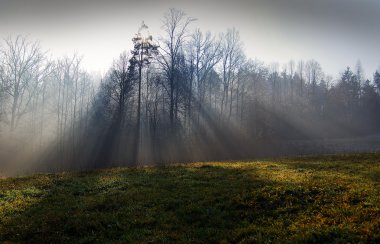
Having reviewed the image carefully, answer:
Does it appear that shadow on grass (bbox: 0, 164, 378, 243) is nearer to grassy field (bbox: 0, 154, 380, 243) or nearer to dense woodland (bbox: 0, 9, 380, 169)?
grassy field (bbox: 0, 154, 380, 243)

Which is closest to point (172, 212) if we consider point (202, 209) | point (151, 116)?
point (202, 209)

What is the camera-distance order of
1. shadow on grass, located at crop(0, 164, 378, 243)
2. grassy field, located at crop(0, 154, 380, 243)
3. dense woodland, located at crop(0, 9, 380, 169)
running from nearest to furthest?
grassy field, located at crop(0, 154, 380, 243) → shadow on grass, located at crop(0, 164, 378, 243) → dense woodland, located at crop(0, 9, 380, 169)

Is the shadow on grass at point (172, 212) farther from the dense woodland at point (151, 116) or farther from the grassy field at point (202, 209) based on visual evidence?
the dense woodland at point (151, 116)

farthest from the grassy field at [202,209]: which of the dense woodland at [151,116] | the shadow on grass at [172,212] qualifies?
the dense woodland at [151,116]

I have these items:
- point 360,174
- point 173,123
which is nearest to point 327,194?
point 360,174

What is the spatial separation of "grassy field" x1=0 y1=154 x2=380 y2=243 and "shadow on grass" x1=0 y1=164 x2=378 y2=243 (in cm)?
3

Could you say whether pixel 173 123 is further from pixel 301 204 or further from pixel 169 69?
pixel 301 204

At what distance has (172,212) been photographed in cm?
1376

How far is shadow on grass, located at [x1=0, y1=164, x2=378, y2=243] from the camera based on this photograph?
10648 millimetres

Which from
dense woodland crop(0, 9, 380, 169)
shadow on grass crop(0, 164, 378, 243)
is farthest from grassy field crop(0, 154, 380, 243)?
dense woodland crop(0, 9, 380, 169)

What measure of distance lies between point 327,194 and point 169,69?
42214 millimetres

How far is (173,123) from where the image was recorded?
54.5 m

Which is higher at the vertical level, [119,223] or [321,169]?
[321,169]

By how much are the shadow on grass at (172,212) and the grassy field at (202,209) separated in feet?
0.11
